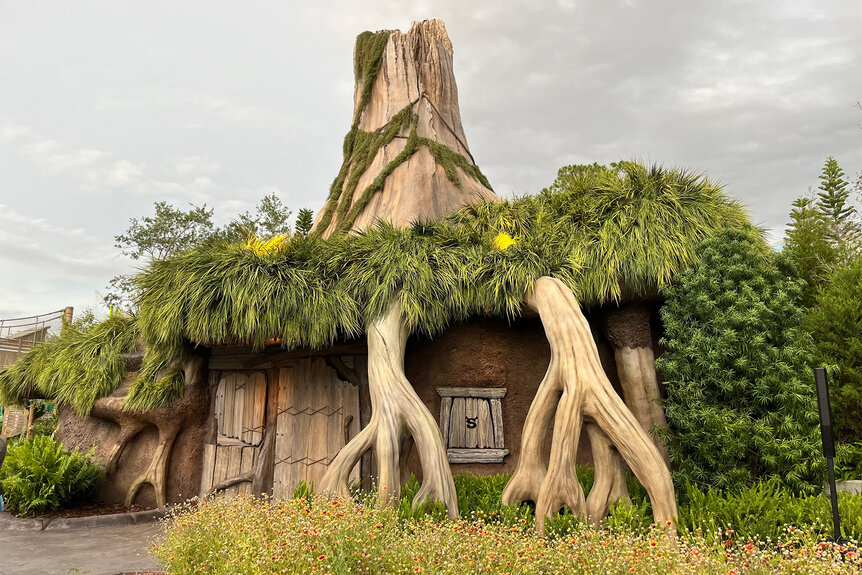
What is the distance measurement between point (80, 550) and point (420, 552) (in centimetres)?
481

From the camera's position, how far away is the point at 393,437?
21.1 feet

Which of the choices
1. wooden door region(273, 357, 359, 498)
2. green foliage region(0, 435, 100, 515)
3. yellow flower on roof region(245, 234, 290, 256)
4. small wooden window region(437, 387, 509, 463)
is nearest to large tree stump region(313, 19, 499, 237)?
yellow flower on roof region(245, 234, 290, 256)

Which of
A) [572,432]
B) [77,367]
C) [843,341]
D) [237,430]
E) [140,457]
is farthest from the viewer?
[77,367]

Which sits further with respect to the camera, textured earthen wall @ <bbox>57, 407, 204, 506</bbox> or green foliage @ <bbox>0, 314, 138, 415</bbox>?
green foliage @ <bbox>0, 314, 138, 415</bbox>

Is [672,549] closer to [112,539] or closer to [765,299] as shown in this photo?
[765,299]

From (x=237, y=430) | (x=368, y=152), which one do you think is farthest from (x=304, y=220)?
(x=237, y=430)

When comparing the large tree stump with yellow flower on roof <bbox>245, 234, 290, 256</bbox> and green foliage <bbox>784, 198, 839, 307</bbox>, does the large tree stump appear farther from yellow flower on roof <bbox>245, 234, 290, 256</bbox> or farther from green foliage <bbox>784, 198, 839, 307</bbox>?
green foliage <bbox>784, 198, 839, 307</bbox>

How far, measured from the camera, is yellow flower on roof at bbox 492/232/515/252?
7635 millimetres

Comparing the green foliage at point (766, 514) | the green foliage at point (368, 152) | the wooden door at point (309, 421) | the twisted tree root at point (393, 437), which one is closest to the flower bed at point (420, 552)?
the green foliage at point (766, 514)

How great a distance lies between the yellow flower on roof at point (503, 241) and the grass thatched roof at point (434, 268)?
17mm

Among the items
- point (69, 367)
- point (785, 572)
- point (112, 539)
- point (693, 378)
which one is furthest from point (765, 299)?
point (69, 367)

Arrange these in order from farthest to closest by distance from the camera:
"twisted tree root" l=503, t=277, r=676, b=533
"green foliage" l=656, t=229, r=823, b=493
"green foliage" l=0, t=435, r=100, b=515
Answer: "green foliage" l=0, t=435, r=100, b=515 → "green foliage" l=656, t=229, r=823, b=493 → "twisted tree root" l=503, t=277, r=676, b=533

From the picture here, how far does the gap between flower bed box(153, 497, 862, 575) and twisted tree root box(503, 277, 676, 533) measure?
99 cm

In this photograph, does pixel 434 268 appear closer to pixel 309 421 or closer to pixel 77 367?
pixel 309 421
